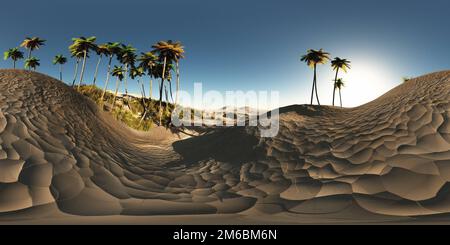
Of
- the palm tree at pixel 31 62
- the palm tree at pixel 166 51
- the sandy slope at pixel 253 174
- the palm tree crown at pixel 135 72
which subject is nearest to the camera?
the sandy slope at pixel 253 174

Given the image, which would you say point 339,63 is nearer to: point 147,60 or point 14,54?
point 147,60

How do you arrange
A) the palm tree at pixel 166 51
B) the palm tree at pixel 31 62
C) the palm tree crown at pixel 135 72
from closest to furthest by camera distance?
the palm tree at pixel 166 51, the palm tree crown at pixel 135 72, the palm tree at pixel 31 62

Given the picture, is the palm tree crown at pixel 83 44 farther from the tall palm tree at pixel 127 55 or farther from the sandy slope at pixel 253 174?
the sandy slope at pixel 253 174

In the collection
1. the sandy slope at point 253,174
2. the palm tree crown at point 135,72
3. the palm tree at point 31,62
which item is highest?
the palm tree at point 31,62

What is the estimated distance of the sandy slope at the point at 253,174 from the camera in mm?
3574

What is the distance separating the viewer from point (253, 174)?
591 centimetres

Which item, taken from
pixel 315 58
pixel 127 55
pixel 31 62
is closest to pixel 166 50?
pixel 127 55

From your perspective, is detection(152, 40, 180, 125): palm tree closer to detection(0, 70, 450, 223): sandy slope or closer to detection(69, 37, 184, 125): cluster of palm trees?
detection(69, 37, 184, 125): cluster of palm trees

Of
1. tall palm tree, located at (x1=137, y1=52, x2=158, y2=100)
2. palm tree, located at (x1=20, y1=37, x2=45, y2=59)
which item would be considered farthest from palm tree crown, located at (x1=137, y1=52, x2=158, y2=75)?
palm tree, located at (x1=20, y1=37, x2=45, y2=59)

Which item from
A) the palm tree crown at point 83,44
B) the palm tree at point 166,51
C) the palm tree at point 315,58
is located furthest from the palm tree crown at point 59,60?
the palm tree at point 315,58

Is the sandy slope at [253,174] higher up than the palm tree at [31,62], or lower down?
lower down

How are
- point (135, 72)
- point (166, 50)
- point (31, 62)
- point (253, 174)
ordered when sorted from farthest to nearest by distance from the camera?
1. point (31, 62)
2. point (135, 72)
3. point (166, 50)
4. point (253, 174)

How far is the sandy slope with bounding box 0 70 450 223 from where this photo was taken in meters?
3.57
